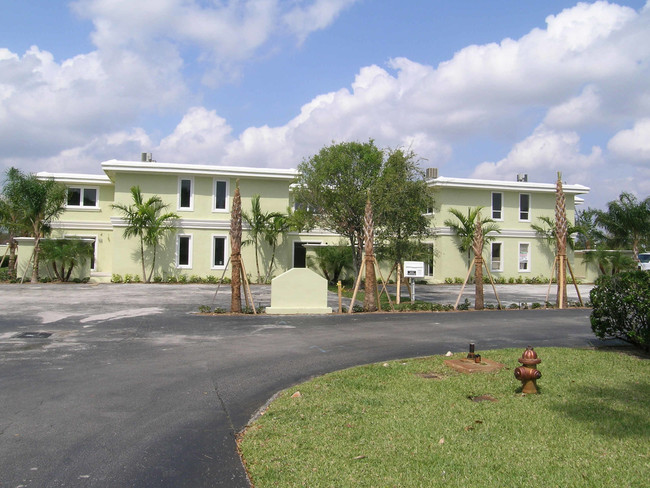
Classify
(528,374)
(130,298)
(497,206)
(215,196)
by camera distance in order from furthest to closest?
1. (497,206)
2. (215,196)
3. (130,298)
4. (528,374)

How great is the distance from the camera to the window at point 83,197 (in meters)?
29.5

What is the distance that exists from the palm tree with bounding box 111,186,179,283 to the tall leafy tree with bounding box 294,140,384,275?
8030mm

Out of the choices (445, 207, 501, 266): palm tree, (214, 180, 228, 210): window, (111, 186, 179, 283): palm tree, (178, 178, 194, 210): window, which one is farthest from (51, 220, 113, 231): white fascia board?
(445, 207, 501, 266): palm tree

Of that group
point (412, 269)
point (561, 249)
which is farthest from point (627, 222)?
point (412, 269)

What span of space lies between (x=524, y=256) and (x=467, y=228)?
4.55m

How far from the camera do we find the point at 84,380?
815 centimetres

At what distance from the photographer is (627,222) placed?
33.6 meters

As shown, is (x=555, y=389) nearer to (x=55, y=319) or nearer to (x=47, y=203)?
(x=55, y=319)

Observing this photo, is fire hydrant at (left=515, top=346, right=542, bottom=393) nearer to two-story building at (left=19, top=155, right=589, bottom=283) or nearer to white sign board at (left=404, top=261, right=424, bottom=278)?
white sign board at (left=404, top=261, right=424, bottom=278)

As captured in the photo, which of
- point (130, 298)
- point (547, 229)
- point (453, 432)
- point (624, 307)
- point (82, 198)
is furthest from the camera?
point (547, 229)

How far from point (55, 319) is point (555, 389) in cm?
1241

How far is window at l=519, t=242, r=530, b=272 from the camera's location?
32812 mm

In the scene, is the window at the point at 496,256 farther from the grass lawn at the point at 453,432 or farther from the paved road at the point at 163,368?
the grass lawn at the point at 453,432

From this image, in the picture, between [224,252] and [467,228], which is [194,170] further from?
[467,228]
